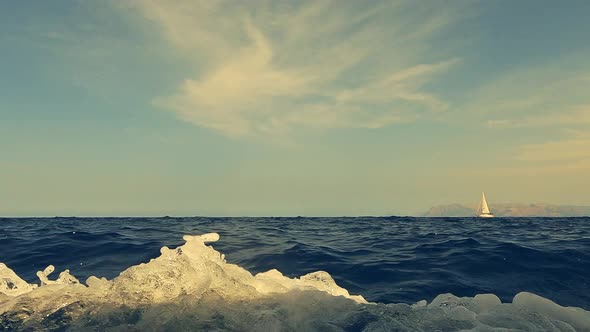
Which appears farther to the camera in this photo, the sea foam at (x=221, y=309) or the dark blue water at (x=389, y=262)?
the dark blue water at (x=389, y=262)

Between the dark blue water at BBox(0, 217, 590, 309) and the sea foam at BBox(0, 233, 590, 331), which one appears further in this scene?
the dark blue water at BBox(0, 217, 590, 309)

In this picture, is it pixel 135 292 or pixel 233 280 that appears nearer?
pixel 135 292

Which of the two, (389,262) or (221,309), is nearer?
(221,309)

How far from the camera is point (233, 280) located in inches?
220

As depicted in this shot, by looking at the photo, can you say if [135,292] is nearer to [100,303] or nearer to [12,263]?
[100,303]

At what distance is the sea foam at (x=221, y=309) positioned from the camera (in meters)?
4.41

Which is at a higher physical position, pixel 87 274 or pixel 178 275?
pixel 178 275

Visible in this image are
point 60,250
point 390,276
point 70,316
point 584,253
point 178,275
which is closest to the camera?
point 70,316

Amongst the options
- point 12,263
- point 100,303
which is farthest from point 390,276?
point 12,263

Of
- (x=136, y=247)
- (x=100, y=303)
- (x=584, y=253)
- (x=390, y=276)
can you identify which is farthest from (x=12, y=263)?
(x=584, y=253)

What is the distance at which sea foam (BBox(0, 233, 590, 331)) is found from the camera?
14.5ft

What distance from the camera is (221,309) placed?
480 centimetres

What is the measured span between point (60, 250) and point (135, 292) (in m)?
11.8

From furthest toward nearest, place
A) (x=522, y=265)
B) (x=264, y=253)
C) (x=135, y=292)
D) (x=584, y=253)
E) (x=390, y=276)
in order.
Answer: (x=264, y=253)
(x=584, y=253)
(x=522, y=265)
(x=390, y=276)
(x=135, y=292)
